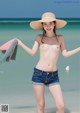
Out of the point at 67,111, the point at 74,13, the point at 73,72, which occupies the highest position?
the point at 74,13

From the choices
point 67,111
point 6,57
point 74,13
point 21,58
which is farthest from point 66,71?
point 74,13

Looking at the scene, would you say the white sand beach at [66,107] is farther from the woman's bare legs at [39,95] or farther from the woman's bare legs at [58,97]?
the woman's bare legs at [58,97]

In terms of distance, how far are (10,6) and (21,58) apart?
899cm

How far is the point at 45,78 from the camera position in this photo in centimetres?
406

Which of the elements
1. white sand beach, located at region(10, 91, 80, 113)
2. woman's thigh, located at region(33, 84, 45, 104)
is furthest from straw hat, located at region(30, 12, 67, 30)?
white sand beach, located at region(10, 91, 80, 113)

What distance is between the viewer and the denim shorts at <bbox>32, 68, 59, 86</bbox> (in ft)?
13.3

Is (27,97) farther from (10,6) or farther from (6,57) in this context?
(10,6)

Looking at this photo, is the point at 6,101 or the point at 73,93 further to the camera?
the point at 73,93

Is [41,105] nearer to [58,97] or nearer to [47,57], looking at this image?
[58,97]

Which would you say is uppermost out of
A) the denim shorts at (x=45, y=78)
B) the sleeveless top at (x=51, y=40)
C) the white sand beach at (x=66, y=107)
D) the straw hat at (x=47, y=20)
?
the straw hat at (x=47, y=20)

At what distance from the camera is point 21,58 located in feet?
26.3

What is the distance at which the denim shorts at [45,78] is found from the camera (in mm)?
4062

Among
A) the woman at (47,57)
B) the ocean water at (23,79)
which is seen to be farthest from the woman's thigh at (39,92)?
the ocean water at (23,79)

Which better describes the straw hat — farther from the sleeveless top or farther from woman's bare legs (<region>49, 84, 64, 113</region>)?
woman's bare legs (<region>49, 84, 64, 113</region>)
